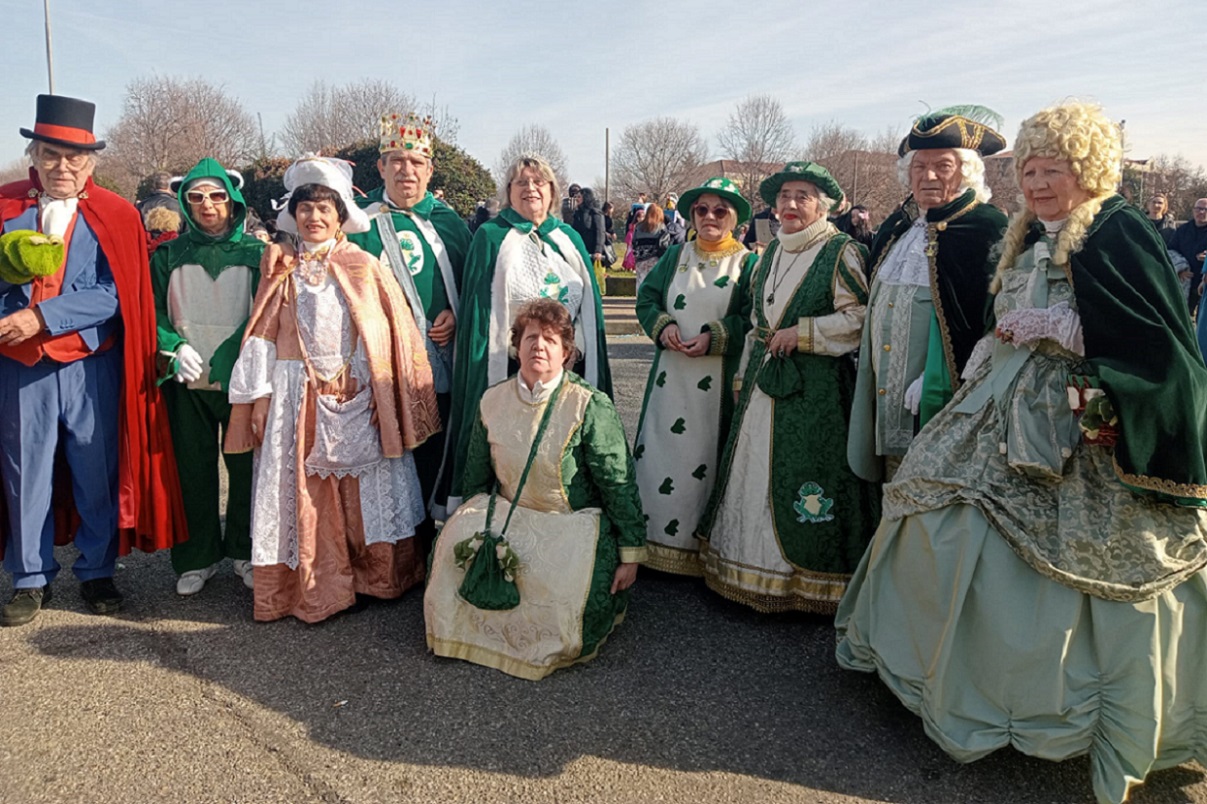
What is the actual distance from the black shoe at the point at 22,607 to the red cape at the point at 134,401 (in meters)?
0.25

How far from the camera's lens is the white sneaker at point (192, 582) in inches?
157

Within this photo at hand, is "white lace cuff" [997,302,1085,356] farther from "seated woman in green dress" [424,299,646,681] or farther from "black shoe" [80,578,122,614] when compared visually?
"black shoe" [80,578,122,614]

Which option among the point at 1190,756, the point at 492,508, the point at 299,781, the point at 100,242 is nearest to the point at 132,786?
the point at 299,781

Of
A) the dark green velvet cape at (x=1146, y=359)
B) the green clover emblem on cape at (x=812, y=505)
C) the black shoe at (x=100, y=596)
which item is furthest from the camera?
the black shoe at (x=100, y=596)

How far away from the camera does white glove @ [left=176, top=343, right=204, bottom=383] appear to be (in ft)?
12.2

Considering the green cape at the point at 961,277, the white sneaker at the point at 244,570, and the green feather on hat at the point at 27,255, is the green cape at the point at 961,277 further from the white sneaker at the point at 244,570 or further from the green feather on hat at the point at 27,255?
the green feather on hat at the point at 27,255

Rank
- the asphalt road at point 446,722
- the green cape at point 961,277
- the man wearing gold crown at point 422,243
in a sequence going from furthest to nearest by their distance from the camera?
the man wearing gold crown at point 422,243, the green cape at point 961,277, the asphalt road at point 446,722

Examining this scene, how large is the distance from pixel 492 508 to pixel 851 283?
5.71ft

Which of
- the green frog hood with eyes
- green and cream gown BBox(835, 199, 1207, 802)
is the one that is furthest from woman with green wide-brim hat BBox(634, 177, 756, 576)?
the green frog hood with eyes

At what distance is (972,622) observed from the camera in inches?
102

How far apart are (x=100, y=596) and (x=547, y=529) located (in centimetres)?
204

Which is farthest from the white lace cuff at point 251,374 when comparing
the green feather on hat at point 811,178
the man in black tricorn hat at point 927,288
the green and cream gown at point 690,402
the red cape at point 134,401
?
the man in black tricorn hat at point 927,288

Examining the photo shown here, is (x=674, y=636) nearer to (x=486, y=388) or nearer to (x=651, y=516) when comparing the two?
(x=651, y=516)

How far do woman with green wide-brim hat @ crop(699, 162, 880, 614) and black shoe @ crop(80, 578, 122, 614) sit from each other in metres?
2.66
